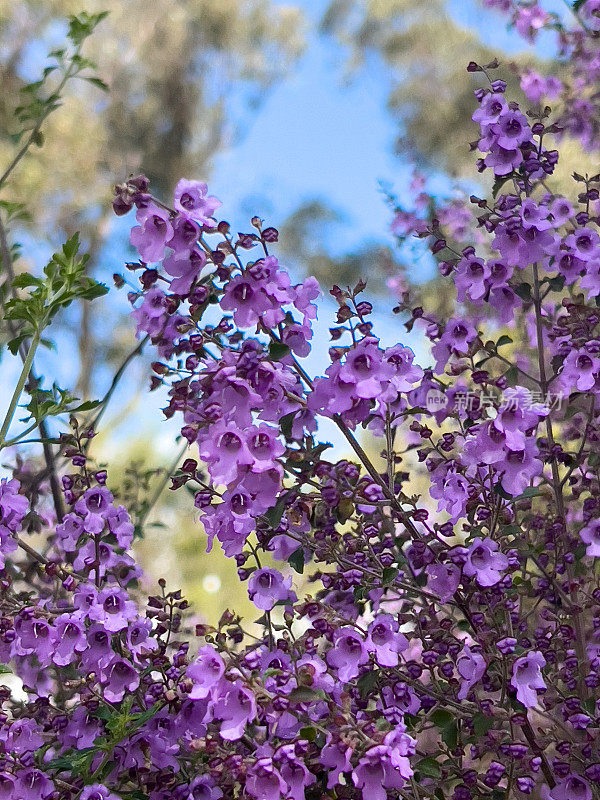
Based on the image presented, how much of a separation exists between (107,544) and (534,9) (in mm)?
1999

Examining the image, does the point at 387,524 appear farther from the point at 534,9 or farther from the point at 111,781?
the point at 534,9

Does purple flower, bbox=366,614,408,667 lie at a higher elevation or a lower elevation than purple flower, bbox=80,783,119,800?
higher

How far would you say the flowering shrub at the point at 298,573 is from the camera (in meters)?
0.81

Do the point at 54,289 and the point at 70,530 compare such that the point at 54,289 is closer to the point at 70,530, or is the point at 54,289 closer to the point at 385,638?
the point at 70,530

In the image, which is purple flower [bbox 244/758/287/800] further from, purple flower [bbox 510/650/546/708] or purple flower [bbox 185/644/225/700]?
purple flower [bbox 510/650/546/708]

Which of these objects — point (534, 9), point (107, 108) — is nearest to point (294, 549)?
point (534, 9)

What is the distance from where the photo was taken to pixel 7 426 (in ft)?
3.37

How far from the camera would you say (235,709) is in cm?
79

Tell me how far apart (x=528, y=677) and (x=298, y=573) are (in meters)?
0.25

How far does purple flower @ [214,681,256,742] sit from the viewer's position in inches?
30.3

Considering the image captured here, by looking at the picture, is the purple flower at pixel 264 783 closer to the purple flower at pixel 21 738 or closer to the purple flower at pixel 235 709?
the purple flower at pixel 235 709

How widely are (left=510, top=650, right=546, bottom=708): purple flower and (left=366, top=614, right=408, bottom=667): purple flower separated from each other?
0.36 ft

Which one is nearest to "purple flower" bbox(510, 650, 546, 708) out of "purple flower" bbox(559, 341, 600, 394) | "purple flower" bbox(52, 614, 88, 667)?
"purple flower" bbox(559, 341, 600, 394)

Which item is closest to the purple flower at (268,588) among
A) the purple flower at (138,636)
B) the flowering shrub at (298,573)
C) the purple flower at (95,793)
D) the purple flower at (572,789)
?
the flowering shrub at (298,573)
